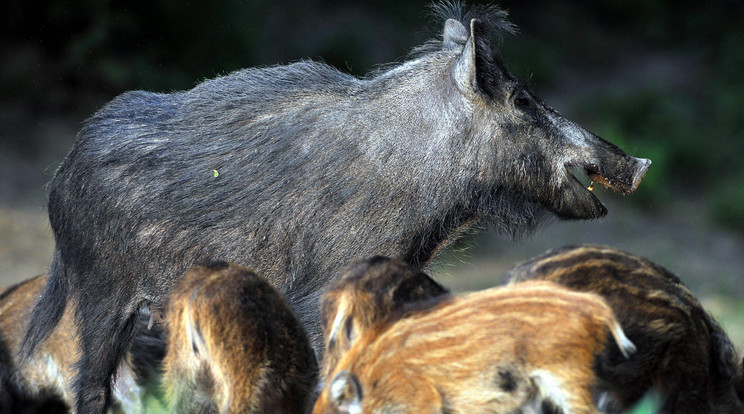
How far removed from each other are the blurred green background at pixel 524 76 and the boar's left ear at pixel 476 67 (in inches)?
132

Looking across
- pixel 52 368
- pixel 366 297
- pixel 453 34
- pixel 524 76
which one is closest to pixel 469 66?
pixel 453 34

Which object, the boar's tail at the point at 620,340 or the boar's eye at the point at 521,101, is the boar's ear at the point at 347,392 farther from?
the boar's eye at the point at 521,101

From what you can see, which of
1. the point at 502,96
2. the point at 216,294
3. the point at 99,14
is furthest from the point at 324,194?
the point at 99,14

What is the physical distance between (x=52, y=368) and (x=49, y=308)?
537 millimetres

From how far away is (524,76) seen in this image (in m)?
8.99

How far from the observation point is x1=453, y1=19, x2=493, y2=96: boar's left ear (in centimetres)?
384

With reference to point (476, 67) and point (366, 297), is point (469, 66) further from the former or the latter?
point (366, 297)

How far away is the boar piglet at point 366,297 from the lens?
2832 mm

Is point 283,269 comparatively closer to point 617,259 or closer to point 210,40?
point 617,259

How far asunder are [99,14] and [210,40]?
3.21 feet

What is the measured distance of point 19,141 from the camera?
8.96m

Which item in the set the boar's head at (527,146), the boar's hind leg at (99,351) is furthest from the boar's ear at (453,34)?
the boar's hind leg at (99,351)

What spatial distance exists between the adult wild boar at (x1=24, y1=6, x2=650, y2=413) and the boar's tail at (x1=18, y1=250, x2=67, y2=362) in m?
0.22

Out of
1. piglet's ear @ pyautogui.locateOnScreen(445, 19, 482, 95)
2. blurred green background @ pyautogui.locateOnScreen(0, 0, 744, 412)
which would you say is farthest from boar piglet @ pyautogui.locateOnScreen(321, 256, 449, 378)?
blurred green background @ pyautogui.locateOnScreen(0, 0, 744, 412)
